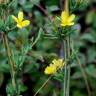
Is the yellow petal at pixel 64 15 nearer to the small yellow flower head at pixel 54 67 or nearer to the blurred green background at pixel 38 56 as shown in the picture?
the small yellow flower head at pixel 54 67

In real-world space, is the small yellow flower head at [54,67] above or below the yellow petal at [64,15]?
below

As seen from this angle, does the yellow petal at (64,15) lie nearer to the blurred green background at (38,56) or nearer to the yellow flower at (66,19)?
the yellow flower at (66,19)

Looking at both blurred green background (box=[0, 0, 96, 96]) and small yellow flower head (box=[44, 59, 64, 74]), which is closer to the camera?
small yellow flower head (box=[44, 59, 64, 74])

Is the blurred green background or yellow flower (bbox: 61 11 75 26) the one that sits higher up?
yellow flower (bbox: 61 11 75 26)

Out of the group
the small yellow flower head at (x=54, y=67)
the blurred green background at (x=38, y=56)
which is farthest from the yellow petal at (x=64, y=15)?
the blurred green background at (x=38, y=56)

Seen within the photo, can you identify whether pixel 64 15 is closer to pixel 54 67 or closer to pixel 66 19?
pixel 66 19

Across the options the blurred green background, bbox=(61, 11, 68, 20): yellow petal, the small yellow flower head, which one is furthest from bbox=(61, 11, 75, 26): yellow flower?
the blurred green background

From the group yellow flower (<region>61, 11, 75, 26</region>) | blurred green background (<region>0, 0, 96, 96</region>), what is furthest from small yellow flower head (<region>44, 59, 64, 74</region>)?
blurred green background (<region>0, 0, 96, 96</region>)

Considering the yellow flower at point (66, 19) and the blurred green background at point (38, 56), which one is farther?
the blurred green background at point (38, 56)

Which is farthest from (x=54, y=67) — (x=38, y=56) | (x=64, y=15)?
(x=38, y=56)

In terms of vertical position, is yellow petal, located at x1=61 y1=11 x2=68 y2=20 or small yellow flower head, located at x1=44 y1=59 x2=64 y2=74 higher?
yellow petal, located at x1=61 y1=11 x2=68 y2=20

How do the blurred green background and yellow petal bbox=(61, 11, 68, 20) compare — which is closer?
yellow petal bbox=(61, 11, 68, 20)

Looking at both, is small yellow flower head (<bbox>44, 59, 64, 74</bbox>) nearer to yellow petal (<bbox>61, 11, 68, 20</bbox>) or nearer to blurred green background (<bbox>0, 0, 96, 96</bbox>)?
yellow petal (<bbox>61, 11, 68, 20</bbox>)
